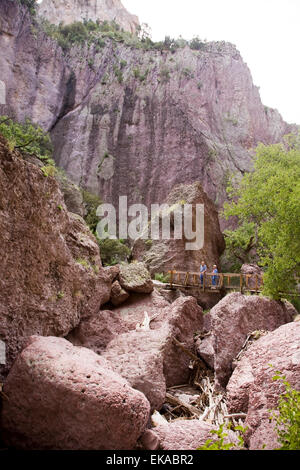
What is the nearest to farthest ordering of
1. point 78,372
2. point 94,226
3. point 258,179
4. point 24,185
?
point 78,372 < point 24,185 < point 258,179 < point 94,226

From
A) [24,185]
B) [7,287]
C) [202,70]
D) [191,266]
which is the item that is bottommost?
[191,266]

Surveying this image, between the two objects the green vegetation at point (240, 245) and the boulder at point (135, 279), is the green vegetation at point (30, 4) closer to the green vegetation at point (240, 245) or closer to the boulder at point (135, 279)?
the green vegetation at point (240, 245)

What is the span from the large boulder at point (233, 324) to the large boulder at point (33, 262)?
3.83 metres

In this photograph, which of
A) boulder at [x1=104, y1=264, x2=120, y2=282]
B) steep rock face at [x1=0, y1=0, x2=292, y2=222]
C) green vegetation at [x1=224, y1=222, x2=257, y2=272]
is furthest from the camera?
steep rock face at [x1=0, y1=0, x2=292, y2=222]

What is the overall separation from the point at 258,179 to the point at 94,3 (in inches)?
1826

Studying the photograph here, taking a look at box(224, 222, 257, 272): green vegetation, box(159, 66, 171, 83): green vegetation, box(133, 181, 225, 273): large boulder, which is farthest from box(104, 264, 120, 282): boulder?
box(159, 66, 171, 83): green vegetation

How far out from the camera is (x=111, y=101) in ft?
119

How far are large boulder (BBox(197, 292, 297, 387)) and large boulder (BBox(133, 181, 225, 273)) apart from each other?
32.0 ft

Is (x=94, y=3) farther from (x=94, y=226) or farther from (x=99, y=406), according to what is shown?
(x=99, y=406)

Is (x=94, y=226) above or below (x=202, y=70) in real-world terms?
below

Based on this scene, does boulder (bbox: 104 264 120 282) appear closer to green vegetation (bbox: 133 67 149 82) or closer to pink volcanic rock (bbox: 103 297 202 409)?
pink volcanic rock (bbox: 103 297 202 409)

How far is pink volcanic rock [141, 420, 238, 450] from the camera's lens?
5184 millimetres

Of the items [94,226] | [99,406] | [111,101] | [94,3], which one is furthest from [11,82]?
[99,406]

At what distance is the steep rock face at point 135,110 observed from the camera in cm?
3256
